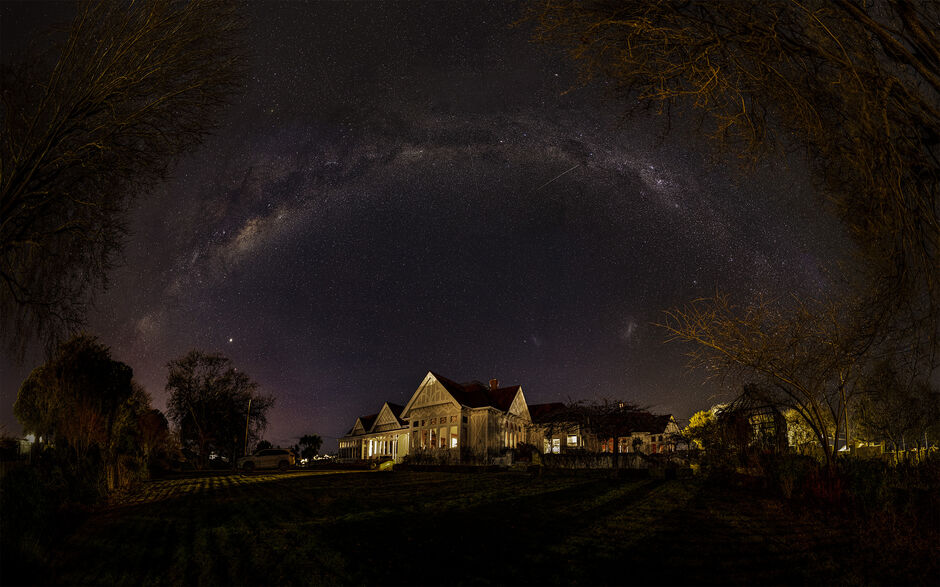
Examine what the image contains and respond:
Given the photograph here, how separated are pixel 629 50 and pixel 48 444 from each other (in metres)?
17.3

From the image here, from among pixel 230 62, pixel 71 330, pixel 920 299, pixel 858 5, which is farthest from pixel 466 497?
pixel 858 5

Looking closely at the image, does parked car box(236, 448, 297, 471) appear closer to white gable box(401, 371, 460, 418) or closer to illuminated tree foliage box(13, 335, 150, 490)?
white gable box(401, 371, 460, 418)

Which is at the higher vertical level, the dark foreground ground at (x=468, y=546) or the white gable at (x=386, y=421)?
the dark foreground ground at (x=468, y=546)

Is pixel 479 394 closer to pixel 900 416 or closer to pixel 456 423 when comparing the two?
pixel 456 423

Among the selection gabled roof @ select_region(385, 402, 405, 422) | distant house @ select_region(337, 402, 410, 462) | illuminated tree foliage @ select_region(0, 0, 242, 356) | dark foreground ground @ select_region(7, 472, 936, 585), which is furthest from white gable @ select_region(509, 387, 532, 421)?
illuminated tree foliage @ select_region(0, 0, 242, 356)

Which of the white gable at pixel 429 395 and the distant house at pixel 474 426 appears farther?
the white gable at pixel 429 395

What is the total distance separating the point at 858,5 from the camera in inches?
172

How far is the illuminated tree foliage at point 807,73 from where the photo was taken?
425 cm

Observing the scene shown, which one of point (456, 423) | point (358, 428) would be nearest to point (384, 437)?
point (358, 428)

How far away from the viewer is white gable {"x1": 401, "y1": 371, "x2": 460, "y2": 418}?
40281 mm

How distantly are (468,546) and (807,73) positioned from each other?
7.41 m

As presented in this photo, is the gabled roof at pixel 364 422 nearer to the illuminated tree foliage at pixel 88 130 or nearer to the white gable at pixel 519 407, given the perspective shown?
Result: the white gable at pixel 519 407

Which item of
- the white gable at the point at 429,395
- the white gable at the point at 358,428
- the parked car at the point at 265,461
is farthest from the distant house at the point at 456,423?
the parked car at the point at 265,461

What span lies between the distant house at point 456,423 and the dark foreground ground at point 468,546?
2554 cm
